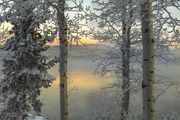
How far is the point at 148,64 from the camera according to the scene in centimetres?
765

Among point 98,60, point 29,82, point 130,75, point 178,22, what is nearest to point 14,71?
point 29,82

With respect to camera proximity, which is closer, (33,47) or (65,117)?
(65,117)

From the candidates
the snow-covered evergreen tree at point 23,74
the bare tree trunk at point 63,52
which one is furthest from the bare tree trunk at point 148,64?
the snow-covered evergreen tree at point 23,74

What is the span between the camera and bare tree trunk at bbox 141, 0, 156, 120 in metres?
7.64

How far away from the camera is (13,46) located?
750 inches

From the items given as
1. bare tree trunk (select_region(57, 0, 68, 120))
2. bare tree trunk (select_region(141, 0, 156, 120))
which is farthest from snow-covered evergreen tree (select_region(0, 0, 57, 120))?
bare tree trunk (select_region(141, 0, 156, 120))

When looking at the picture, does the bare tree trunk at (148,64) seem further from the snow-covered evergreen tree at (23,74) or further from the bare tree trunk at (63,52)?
the snow-covered evergreen tree at (23,74)

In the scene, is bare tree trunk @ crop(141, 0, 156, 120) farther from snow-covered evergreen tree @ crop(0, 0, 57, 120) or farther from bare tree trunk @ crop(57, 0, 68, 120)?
snow-covered evergreen tree @ crop(0, 0, 57, 120)

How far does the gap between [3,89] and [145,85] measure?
507 inches

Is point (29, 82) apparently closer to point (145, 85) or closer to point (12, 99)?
point (12, 99)

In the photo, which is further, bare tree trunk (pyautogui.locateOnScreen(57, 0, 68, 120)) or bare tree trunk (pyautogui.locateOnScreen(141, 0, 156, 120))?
bare tree trunk (pyautogui.locateOnScreen(57, 0, 68, 120))

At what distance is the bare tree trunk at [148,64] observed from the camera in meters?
7.64

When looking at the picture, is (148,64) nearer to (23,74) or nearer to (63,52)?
(63,52)

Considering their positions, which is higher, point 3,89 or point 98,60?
point 98,60
